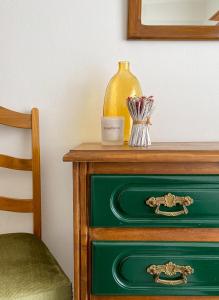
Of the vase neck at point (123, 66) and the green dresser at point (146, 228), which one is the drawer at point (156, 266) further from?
the vase neck at point (123, 66)

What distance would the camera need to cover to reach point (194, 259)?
0.86 m

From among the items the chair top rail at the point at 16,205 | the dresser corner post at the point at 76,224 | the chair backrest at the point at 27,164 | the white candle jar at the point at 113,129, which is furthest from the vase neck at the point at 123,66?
the chair top rail at the point at 16,205

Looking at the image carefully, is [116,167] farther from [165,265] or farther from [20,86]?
[20,86]

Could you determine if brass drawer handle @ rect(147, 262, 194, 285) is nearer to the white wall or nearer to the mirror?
the white wall

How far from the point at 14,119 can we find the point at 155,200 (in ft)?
2.18

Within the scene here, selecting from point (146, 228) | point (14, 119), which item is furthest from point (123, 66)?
point (146, 228)

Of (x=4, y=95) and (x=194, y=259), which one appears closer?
(x=194, y=259)

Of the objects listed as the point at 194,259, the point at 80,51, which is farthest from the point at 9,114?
the point at 194,259

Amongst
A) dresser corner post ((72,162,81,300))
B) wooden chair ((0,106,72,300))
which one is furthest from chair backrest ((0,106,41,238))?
dresser corner post ((72,162,81,300))

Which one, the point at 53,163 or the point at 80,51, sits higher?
the point at 80,51

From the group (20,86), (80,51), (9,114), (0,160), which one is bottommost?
(0,160)

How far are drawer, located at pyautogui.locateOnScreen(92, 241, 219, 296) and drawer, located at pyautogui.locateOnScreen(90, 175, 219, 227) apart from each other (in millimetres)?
61

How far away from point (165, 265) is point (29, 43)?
95 cm

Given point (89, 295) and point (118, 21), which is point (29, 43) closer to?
point (118, 21)
